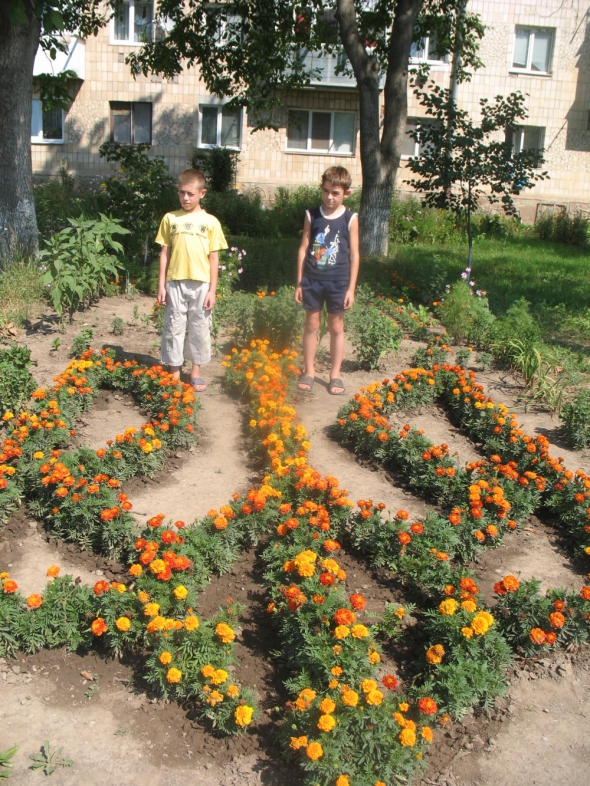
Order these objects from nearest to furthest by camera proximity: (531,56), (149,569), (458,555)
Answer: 1. (149,569)
2. (458,555)
3. (531,56)

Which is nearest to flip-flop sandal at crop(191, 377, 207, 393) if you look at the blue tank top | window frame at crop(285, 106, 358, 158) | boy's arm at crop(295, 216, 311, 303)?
boy's arm at crop(295, 216, 311, 303)

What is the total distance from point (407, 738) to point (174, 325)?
3.57 m

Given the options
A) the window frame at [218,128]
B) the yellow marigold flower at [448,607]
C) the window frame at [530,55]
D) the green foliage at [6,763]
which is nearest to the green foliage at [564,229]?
the window frame at [530,55]

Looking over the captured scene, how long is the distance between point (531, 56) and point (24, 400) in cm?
2190

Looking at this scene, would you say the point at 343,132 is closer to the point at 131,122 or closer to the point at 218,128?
the point at 218,128

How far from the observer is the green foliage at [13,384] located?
15.4 ft

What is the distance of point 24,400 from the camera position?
15.9 feet

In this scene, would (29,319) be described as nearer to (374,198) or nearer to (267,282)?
(267,282)

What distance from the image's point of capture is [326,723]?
7.61ft

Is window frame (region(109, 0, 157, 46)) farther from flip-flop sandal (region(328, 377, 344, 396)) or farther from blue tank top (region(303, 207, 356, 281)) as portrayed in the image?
flip-flop sandal (region(328, 377, 344, 396))

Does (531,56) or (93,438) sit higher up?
(531,56)

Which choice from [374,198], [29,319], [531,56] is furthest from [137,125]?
[29,319]

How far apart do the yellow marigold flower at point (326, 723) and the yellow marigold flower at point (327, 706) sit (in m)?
0.02

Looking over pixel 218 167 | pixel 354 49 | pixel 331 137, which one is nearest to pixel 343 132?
pixel 331 137
